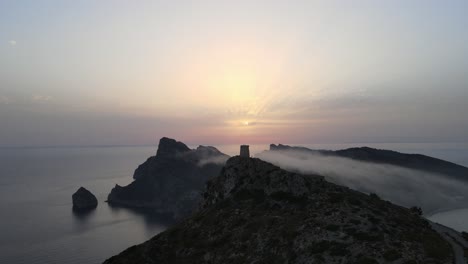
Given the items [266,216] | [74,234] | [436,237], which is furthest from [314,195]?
[74,234]

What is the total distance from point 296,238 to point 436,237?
19.3 meters

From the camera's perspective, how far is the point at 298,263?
4175 centimetres

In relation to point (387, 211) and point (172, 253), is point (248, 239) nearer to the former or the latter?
point (172, 253)

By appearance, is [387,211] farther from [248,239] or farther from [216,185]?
[216,185]

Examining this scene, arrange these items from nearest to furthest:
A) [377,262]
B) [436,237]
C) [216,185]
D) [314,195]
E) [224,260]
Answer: [377,262], [436,237], [224,260], [314,195], [216,185]

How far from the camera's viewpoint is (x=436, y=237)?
4669cm

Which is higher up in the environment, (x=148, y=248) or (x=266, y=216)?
(x=266, y=216)

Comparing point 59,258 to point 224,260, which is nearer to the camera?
point 224,260

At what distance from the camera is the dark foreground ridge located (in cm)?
4109

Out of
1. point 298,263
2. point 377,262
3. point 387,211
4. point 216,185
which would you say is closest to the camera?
point 377,262

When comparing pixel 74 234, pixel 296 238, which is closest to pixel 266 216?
pixel 296 238

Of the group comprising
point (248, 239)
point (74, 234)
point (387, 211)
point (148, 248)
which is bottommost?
point (74, 234)

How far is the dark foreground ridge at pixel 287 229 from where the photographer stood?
41094mm

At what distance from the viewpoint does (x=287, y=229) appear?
166ft
